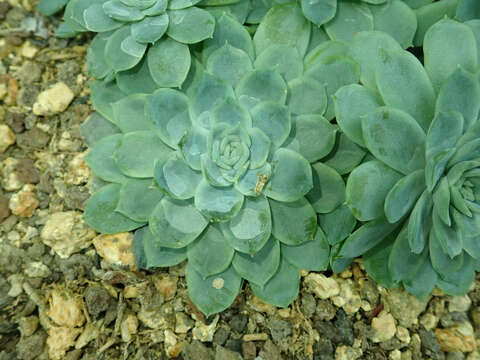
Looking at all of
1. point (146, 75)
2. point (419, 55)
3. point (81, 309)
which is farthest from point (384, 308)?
point (146, 75)

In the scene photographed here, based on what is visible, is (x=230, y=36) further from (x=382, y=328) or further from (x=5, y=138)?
(x=382, y=328)

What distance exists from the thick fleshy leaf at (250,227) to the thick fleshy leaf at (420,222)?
46 cm

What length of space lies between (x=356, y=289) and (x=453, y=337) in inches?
16.1

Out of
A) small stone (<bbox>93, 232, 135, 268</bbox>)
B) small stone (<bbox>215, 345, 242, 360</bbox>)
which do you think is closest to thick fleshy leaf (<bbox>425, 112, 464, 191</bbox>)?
small stone (<bbox>215, 345, 242, 360</bbox>)

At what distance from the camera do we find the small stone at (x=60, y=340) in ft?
5.52

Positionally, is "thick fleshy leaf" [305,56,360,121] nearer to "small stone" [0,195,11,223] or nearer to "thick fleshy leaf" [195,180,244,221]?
"thick fleshy leaf" [195,180,244,221]

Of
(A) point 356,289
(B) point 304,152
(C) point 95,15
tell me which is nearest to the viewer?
(B) point 304,152

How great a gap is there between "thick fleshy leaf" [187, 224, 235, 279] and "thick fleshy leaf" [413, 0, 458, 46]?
1115 millimetres

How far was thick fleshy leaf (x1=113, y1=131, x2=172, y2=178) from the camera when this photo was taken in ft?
5.32

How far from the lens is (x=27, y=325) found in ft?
5.65

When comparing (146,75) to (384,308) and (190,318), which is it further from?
(384,308)

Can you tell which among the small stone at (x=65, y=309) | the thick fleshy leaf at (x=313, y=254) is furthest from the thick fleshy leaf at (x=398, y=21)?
the small stone at (x=65, y=309)

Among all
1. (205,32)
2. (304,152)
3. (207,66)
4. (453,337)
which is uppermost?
(205,32)

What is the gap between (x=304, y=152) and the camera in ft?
5.15
